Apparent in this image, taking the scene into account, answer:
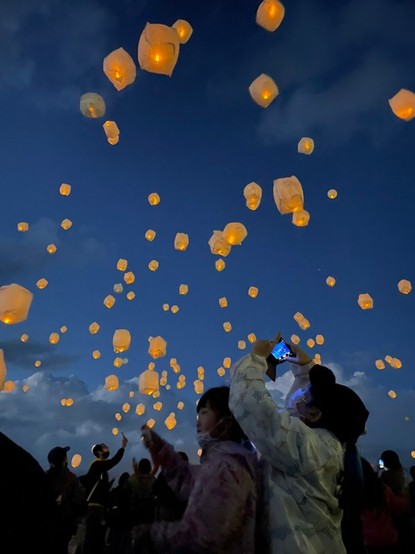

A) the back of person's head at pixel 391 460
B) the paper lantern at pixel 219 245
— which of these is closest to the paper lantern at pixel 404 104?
the paper lantern at pixel 219 245

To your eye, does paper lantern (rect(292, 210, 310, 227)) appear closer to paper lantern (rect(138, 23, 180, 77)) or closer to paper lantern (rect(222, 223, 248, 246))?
paper lantern (rect(222, 223, 248, 246))

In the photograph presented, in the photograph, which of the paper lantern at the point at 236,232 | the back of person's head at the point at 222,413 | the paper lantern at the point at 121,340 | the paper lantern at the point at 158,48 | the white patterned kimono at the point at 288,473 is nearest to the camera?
the white patterned kimono at the point at 288,473

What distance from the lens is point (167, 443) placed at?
2.02 m

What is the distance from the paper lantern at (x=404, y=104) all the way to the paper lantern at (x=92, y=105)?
12.9 ft

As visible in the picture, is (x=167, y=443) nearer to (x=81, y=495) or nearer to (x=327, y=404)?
(x=327, y=404)

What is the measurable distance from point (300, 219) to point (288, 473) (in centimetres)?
556

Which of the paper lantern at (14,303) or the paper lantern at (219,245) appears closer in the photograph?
the paper lantern at (14,303)

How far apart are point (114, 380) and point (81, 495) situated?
7.18m

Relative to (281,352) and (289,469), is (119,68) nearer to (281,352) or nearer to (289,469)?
(281,352)

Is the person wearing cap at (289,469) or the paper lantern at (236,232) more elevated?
the paper lantern at (236,232)

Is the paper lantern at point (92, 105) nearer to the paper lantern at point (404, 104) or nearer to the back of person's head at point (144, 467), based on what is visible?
the paper lantern at point (404, 104)

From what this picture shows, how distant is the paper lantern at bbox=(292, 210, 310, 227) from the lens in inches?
269

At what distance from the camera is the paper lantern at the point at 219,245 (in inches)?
294

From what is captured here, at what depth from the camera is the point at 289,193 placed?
19.1ft
